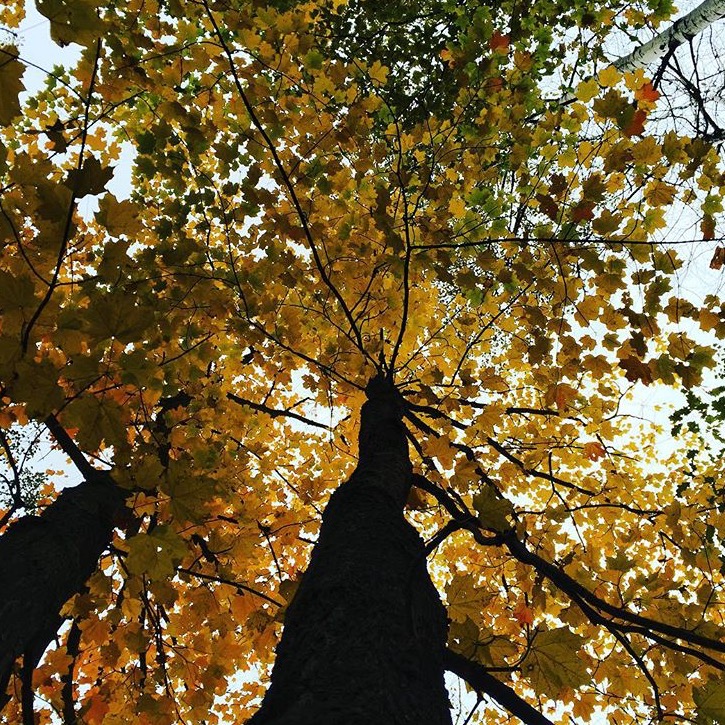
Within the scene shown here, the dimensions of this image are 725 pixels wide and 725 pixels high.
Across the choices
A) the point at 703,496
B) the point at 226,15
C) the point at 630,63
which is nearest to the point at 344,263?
the point at 226,15

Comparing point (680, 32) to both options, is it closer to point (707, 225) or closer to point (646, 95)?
point (646, 95)

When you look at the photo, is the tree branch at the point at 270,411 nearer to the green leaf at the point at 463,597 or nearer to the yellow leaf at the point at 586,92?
the green leaf at the point at 463,597

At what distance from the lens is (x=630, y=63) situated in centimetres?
530

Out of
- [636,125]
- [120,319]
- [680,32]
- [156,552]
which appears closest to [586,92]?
[636,125]

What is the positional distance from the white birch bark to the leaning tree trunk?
4180 mm

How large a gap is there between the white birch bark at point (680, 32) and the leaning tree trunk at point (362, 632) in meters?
4.18

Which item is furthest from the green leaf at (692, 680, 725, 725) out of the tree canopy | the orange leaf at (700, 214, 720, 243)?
the orange leaf at (700, 214, 720, 243)

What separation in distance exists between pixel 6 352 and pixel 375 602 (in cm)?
113

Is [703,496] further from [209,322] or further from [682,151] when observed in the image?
[209,322]

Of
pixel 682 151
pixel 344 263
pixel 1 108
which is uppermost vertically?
pixel 682 151

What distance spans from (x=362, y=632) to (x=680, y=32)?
5.68 m

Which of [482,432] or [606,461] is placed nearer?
[482,432]

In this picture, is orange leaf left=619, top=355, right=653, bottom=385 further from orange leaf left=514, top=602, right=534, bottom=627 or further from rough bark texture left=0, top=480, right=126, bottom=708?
rough bark texture left=0, top=480, right=126, bottom=708

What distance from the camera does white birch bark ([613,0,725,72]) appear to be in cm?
419
